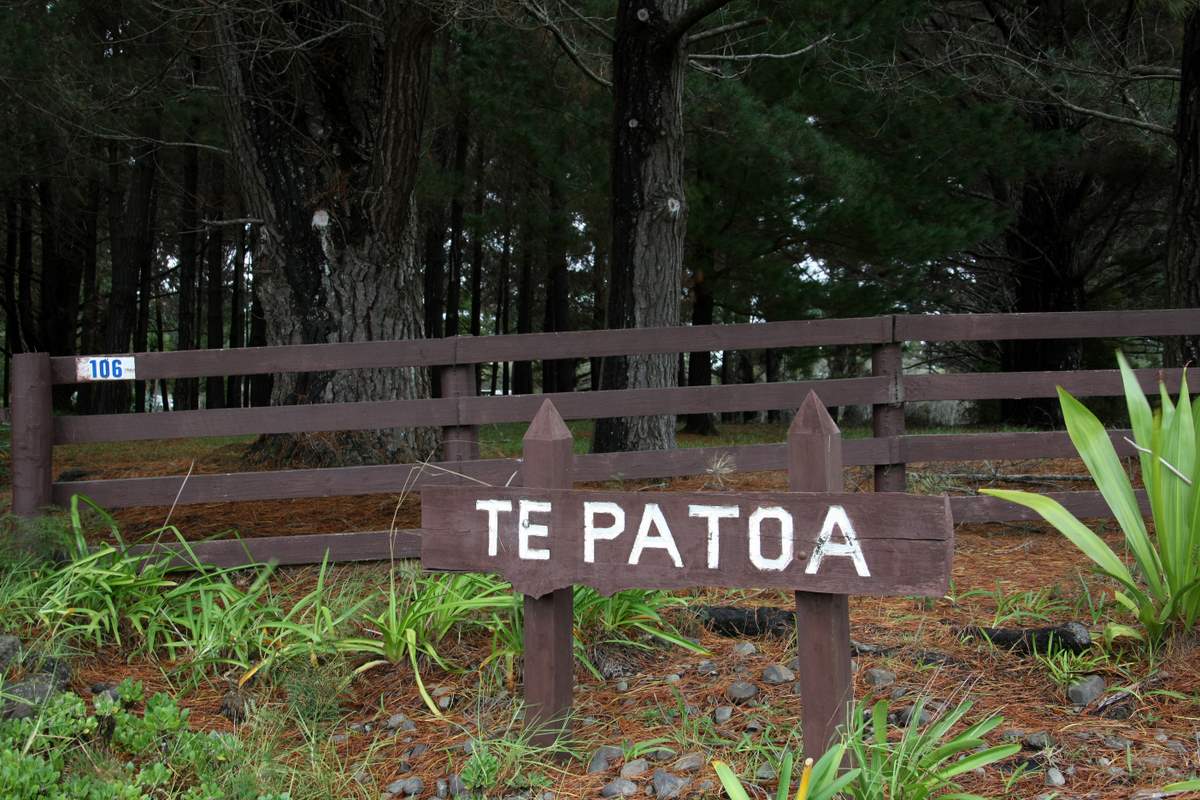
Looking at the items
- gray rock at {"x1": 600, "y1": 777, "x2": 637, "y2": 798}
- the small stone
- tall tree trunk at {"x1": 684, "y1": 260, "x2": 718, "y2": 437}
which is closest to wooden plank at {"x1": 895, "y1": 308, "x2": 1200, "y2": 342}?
the small stone

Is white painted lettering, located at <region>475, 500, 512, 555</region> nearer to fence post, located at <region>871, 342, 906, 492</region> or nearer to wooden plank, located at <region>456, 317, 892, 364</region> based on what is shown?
wooden plank, located at <region>456, 317, 892, 364</region>

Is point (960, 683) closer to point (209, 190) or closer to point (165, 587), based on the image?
point (165, 587)

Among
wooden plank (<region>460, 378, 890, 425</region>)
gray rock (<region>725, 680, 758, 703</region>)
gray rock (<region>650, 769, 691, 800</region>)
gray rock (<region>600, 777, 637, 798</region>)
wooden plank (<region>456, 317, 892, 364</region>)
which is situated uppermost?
wooden plank (<region>456, 317, 892, 364</region>)

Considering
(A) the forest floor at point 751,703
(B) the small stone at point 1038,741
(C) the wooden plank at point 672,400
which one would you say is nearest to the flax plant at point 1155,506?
(A) the forest floor at point 751,703

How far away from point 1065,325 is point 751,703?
11.1ft

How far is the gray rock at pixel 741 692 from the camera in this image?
325 centimetres

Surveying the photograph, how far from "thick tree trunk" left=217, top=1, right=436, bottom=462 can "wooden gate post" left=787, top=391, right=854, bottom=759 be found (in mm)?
4671

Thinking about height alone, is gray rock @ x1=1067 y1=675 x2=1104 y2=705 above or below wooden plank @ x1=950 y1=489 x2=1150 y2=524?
below

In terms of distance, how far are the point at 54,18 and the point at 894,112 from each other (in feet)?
39.0

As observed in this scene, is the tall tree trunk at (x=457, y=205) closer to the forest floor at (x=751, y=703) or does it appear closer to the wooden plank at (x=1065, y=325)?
the wooden plank at (x=1065, y=325)

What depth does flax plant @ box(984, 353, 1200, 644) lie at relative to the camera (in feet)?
10.5

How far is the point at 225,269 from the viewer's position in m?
30.7

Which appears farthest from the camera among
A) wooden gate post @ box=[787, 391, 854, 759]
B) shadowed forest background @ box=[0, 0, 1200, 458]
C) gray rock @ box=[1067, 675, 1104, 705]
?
shadowed forest background @ box=[0, 0, 1200, 458]

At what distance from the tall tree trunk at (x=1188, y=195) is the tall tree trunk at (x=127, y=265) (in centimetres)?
1558
